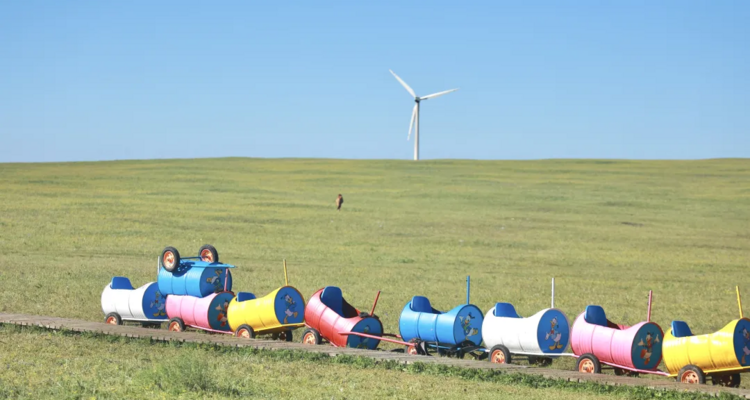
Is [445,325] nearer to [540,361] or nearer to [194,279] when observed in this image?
[540,361]

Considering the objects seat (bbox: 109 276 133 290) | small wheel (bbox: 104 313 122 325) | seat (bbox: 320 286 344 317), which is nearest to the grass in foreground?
seat (bbox: 320 286 344 317)

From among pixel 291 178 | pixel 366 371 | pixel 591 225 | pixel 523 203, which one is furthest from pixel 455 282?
pixel 291 178

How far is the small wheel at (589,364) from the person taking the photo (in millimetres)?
16062

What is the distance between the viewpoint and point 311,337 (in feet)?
61.7

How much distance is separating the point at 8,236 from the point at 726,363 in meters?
32.8

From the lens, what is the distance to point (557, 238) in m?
47.8

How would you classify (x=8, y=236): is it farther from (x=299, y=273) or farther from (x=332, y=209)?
(x=332, y=209)

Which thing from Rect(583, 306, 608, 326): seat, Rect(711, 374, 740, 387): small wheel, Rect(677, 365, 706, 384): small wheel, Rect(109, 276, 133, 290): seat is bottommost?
Rect(711, 374, 740, 387): small wheel

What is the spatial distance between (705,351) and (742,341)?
0.60 metres

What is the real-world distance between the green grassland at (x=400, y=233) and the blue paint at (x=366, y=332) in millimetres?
2646

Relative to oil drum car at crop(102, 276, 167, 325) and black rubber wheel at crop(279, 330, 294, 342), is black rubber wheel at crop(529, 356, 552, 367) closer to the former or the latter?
black rubber wheel at crop(279, 330, 294, 342)

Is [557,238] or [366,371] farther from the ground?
[557,238]

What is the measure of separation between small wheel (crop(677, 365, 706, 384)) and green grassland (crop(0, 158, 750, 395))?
3.13 metres

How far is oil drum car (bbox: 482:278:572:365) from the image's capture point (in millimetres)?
16875
